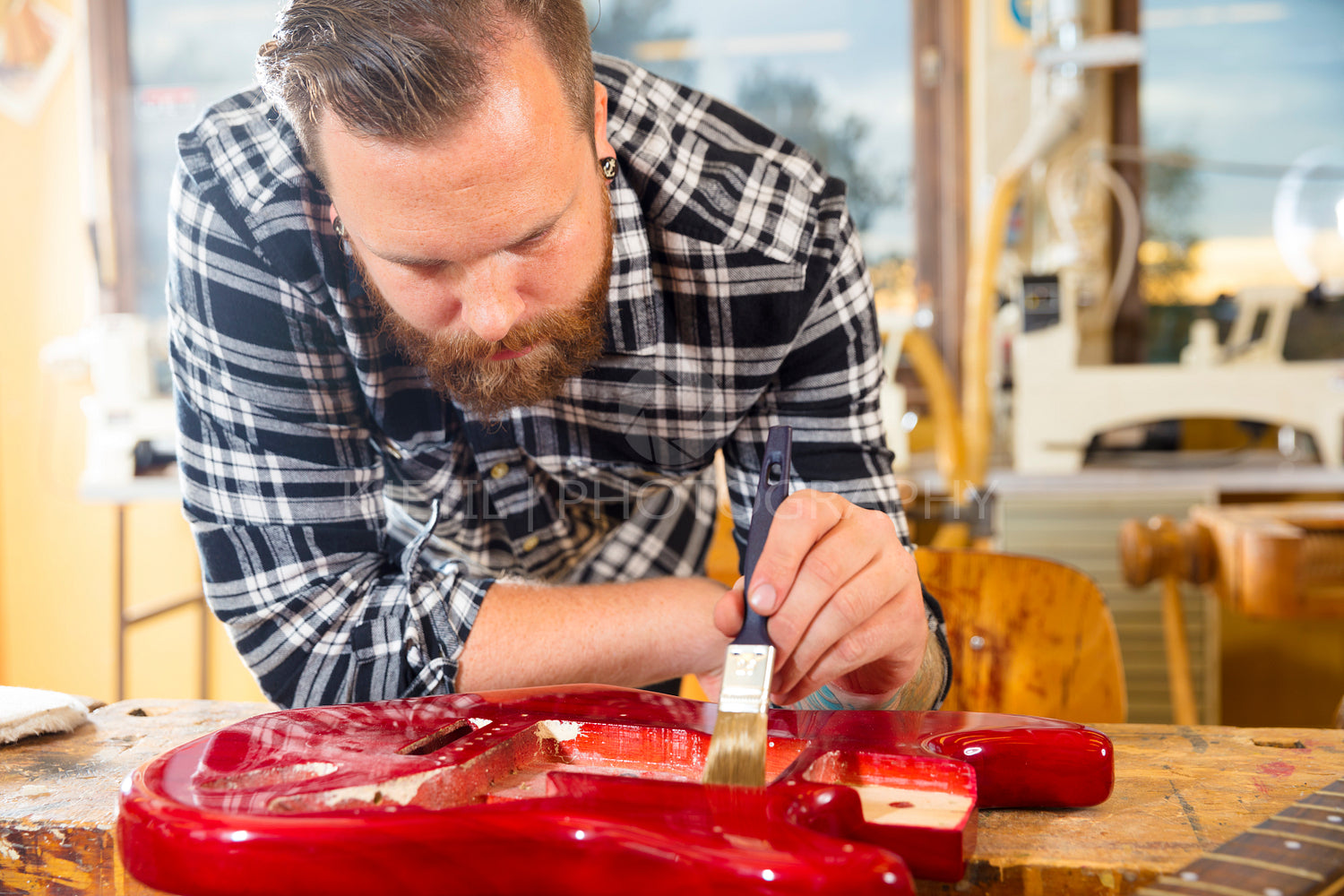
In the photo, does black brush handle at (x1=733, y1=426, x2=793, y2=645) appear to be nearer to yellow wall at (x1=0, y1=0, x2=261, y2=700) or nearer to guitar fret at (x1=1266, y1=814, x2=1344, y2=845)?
guitar fret at (x1=1266, y1=814, x2=1344, y2=845)

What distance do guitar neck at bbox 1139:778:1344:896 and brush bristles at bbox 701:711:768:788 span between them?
0.20 meters

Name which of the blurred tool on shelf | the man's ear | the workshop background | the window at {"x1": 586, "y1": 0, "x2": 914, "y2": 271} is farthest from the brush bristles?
the window at {"x1": 586, "y1": 0, "x2": 914, "y2": 271}

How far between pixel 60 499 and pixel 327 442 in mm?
2413

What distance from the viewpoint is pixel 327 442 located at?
34.5 inches

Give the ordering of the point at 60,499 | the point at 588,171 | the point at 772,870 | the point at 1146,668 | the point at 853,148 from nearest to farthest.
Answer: the point at 772,870 < the point at 588,171 < the point at 1146,668 < the point at 853,148 < the point at 60,499

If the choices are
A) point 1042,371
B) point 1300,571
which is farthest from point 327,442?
point 1042,371

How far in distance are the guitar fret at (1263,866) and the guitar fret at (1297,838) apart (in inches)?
1.5

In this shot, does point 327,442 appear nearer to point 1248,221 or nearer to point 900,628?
point 900,628

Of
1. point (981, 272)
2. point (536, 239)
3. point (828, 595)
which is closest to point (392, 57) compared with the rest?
point (536, 239)

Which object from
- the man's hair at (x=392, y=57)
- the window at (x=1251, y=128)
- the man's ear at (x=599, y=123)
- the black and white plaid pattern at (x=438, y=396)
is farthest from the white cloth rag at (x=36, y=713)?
the window at (x=1251, y=128)

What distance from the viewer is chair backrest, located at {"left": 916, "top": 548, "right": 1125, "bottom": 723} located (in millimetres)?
1100

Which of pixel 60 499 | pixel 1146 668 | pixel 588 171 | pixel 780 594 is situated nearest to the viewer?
pixel 780 594

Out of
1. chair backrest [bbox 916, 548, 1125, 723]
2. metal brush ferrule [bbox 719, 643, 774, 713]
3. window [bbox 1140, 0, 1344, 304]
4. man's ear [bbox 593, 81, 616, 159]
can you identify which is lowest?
chair backrest [bbox 916, 548, 1125, 723]

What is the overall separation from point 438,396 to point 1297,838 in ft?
2.51
